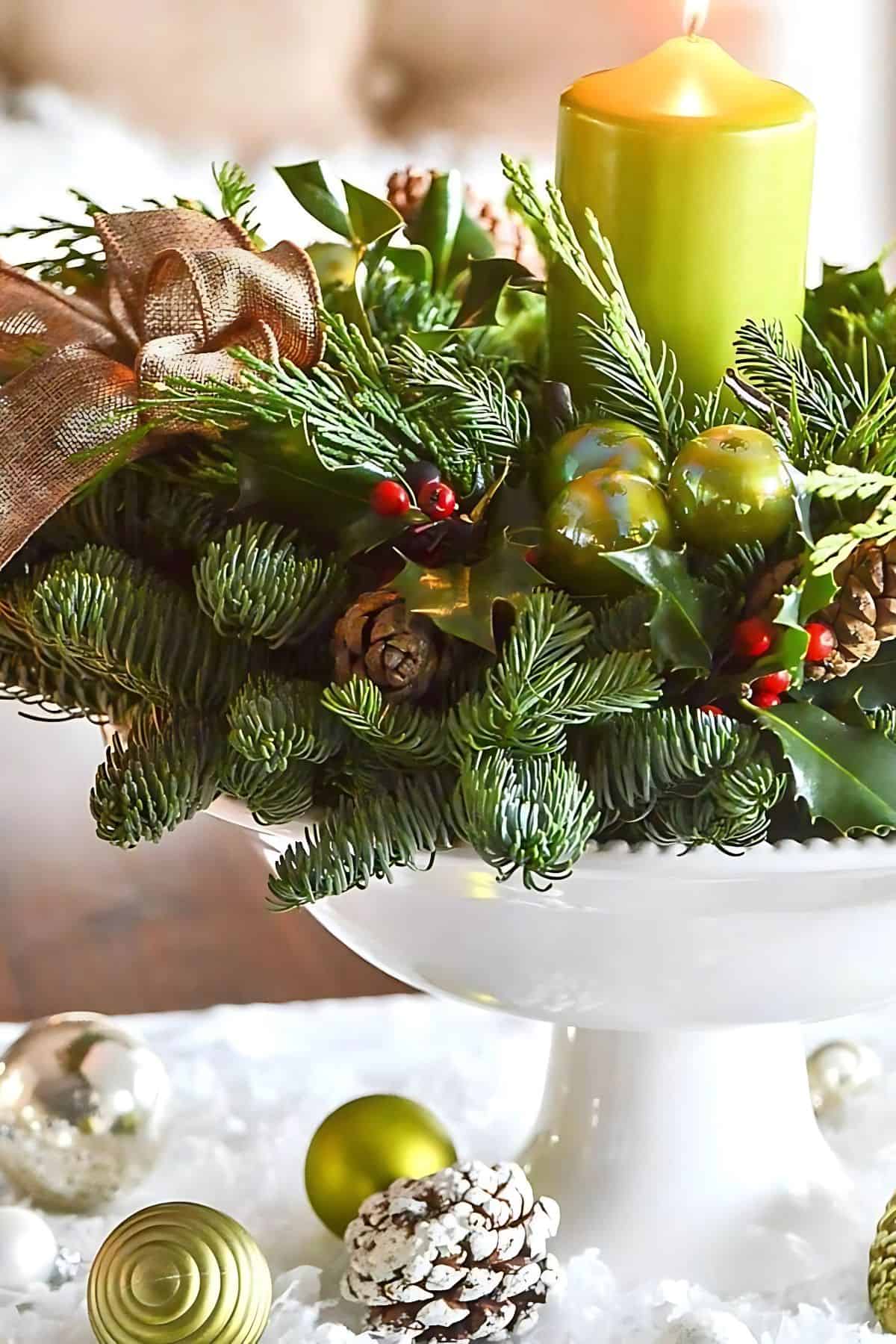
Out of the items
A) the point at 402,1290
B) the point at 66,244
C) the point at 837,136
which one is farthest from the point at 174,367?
the point at 837,136

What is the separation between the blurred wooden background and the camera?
89 cm

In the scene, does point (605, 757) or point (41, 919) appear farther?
point (41, 919)

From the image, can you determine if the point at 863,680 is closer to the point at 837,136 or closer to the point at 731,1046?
the point at 731,1046

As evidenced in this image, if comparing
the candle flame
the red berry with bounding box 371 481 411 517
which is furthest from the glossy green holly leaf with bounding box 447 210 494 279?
the red berry with bounding box 371 481 411 517

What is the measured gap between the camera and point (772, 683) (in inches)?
15.7

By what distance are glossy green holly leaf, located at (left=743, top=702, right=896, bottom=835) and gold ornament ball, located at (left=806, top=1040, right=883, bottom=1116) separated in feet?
1.05

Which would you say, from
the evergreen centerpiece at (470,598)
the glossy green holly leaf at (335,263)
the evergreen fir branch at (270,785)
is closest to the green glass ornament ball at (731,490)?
the evergreen centerpiece at (470,598)

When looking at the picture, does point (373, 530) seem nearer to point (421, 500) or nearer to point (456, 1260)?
point (421, 500)

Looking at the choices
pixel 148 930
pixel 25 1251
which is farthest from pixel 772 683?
pixel 148 930

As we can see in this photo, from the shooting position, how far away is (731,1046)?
1.92 feet

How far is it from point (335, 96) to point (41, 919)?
2.34 ft

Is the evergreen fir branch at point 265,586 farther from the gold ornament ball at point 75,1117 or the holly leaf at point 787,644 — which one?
the gold ornament ball at point 75,1117

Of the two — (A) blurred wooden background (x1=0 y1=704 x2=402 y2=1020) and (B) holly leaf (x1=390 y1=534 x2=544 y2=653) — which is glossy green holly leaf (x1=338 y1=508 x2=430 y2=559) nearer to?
(B) holly leaf (x1=390 y1=534 x2=544 y2=653)

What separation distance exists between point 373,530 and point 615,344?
0.27ft
